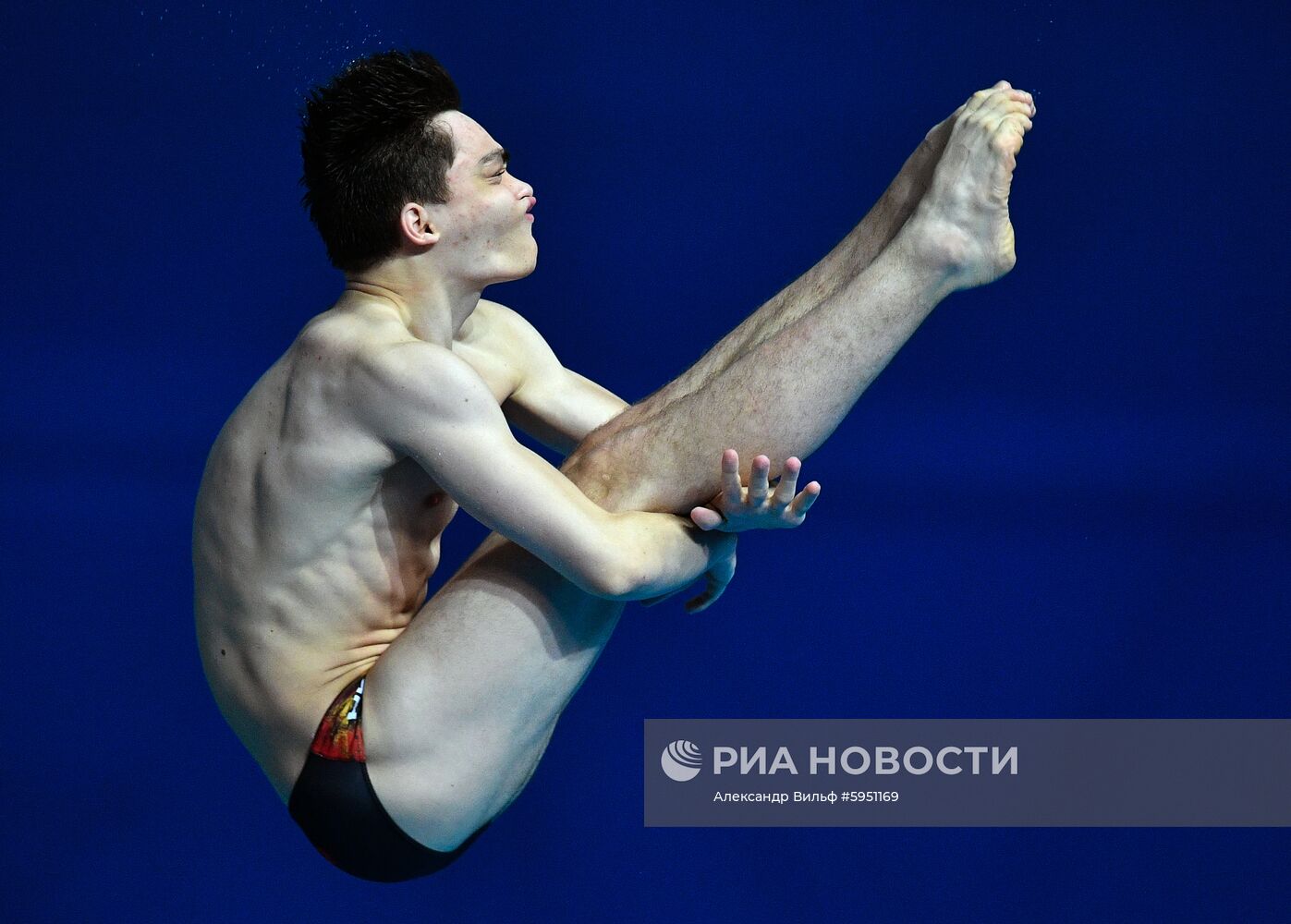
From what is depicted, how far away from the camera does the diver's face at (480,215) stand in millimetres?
1590

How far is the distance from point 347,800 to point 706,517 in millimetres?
460

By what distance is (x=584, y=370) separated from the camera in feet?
8.41

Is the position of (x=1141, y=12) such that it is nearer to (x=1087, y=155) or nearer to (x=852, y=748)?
(x=1087, y=155)

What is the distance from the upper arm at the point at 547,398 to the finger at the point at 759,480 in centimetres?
45

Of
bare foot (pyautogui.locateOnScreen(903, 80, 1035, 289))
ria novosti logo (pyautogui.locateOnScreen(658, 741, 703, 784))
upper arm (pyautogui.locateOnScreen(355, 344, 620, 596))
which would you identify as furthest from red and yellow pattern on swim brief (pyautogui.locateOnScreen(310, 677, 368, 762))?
ria novosti logo (pyautogui.locateOnScreen(658, 741, 703, 784))

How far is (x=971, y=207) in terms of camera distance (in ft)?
4.76

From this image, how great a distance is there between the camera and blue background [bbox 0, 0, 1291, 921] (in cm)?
246

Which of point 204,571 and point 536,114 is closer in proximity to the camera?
point 204,571

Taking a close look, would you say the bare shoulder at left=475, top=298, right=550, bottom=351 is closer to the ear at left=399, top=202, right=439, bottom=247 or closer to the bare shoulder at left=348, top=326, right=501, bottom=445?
the ear at left=399, top=202, right=439, bottom=247

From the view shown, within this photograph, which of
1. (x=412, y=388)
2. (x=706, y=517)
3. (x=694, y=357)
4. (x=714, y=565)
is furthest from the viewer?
(x=694, y=357)

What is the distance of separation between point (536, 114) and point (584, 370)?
0.42 metres

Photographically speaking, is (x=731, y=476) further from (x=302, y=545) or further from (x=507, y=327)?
(x=507, y=327)

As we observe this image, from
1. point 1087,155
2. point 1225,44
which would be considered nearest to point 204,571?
point 1087,155

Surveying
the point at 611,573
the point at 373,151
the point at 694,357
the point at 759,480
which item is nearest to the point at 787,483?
the point at 759,480
